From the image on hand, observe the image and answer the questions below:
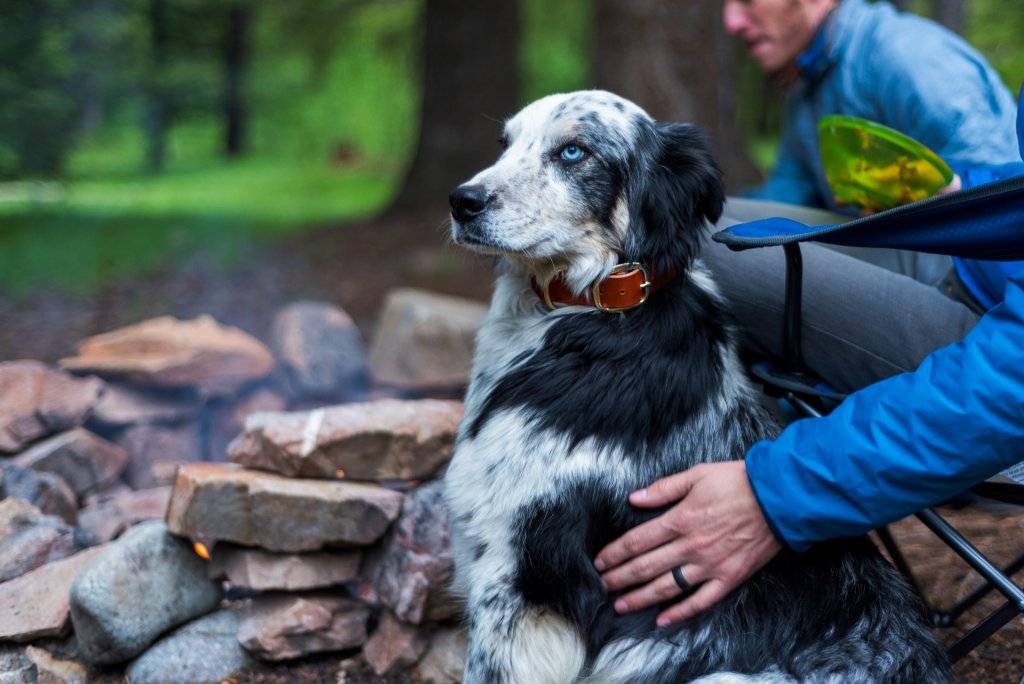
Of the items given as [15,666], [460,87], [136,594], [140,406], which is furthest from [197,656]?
[460,87]

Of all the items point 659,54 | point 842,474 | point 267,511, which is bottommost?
point 267,511

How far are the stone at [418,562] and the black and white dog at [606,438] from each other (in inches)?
25.2

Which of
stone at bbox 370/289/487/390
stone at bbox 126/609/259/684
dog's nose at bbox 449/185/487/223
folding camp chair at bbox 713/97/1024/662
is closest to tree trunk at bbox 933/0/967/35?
stone at bbox 370/289/487/390

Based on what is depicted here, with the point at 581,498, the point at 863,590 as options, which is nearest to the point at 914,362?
the point at 863,590

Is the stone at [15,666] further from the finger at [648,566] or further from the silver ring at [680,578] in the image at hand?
the silver ring at [680,578]

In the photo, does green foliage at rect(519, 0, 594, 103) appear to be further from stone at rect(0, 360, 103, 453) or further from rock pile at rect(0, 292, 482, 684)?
rock pile at rect(0, 292, 482, 684)

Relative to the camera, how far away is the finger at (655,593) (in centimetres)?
203

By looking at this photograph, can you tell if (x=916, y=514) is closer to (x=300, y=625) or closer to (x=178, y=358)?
(x=300, y=625)

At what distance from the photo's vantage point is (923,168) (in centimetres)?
258

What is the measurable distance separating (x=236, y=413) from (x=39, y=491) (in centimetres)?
97

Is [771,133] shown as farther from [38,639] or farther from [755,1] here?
[38,639]

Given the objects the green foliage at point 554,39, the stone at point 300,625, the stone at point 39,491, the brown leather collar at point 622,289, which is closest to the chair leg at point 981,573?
the brown leather collar at point 622,289

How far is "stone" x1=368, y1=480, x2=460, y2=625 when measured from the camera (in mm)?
2957

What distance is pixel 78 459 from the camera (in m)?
3.88
